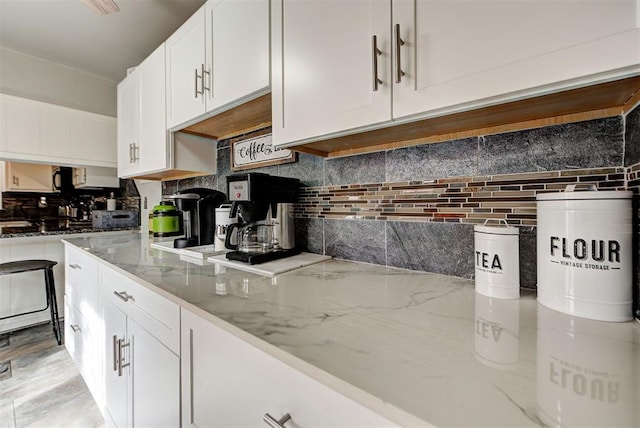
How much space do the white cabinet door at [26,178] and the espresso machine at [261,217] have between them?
408cm

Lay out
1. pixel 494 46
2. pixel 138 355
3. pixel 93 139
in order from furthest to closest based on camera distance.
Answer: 1. pixel 93 139
2. pixel 138 355
3. pixel 494 46

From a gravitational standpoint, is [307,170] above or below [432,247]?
above

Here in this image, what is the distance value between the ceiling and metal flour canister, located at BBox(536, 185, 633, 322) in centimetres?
230

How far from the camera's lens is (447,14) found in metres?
0.70

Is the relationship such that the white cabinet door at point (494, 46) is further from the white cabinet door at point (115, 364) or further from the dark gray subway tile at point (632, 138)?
the white cabinet door at point (115, 364)

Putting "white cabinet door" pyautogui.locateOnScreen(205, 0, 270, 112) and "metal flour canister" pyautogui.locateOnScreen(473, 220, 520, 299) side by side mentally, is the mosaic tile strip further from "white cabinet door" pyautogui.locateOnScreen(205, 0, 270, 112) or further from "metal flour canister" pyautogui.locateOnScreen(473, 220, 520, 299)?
"white cabinet door" pyautogui.locateOnScreen(205, 0, 270, 112)

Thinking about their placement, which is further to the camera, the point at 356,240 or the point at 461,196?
the point at 356,240

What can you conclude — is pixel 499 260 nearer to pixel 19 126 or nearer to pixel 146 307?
pixel 146 307

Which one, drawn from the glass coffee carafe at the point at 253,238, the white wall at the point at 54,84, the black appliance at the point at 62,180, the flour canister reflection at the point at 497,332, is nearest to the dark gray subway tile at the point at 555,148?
the flour canister reflection at the point at 497,332

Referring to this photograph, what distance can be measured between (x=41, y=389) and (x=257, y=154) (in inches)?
75.0

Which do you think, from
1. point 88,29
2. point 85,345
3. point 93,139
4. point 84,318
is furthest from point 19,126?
point 85,345

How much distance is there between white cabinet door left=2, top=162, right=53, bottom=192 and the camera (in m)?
3.66

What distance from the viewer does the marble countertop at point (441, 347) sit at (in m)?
0.37

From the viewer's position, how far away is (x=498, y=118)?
2.73 ft
